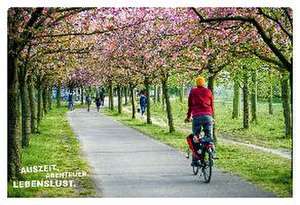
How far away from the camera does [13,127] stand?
15.1 meters

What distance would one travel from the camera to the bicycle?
15.6 m

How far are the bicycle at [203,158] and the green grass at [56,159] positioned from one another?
8.11ft

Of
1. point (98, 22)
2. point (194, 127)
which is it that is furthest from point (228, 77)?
point (194, 127)

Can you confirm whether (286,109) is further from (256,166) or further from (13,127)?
(13,127)

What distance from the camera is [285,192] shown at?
13969 millimetres

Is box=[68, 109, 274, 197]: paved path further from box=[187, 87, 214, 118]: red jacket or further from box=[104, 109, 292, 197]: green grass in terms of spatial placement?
box=[187, 87, 214, 118]: red jacket

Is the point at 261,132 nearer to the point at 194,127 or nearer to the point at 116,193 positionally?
the point at 194,127

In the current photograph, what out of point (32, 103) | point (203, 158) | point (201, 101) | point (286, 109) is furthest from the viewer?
point (32, 103)

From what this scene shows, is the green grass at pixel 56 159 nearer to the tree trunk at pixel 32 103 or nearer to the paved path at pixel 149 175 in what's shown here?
the paved path at pixel 149 175

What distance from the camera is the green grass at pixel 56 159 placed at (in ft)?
46.1

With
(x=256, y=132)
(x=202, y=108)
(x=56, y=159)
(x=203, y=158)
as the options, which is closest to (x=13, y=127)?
(x=56, y=159)

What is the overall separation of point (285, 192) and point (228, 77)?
47.8ft

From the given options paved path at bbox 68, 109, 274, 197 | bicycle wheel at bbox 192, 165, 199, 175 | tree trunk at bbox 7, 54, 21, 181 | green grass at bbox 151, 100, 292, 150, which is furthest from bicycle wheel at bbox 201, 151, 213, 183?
green grass at bbox 151, 100, 292, 150

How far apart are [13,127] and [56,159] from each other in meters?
4.01
